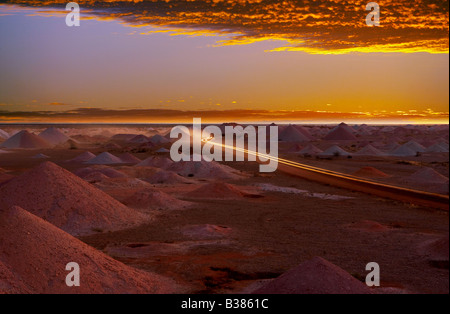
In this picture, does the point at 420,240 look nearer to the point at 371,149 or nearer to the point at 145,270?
the point at 145,270

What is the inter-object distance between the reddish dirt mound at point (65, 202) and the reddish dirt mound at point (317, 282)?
929 centimetres

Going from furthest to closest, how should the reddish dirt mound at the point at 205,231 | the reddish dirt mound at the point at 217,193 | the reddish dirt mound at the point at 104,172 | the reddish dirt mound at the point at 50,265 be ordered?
the reddish dirt mound at the point at 104,172
the reddish dirt mound at the point at 217,193
the reddish dirt mound at the point at 205,231
the reddish dirt mound at the point at 50,265

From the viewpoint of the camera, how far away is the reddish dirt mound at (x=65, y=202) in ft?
55.2

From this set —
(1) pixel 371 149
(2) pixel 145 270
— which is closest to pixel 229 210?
(2) pixel 145 270

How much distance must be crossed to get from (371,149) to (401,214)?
127 ft

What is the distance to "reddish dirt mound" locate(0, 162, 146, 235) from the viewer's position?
55.2 feet

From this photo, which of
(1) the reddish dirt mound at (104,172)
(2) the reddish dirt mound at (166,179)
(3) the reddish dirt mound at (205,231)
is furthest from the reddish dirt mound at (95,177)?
(3) the reddish dirt mound at (205,231)

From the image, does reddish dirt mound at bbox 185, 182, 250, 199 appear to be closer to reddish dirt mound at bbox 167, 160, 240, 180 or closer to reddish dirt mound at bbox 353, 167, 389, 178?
reddish dirt mound at bbox 167, 160, 240, 180

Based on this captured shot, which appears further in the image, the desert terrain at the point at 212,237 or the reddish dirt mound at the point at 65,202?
the reddish dirt mound at the point at 65,202

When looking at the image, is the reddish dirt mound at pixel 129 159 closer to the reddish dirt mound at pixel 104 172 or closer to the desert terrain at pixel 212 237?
the reddish dirt mound at pixel 104 172

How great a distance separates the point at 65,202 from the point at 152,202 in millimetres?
4415

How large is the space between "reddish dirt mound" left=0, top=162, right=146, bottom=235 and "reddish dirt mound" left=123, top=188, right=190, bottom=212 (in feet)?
7.26

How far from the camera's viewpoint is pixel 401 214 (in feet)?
65.3
